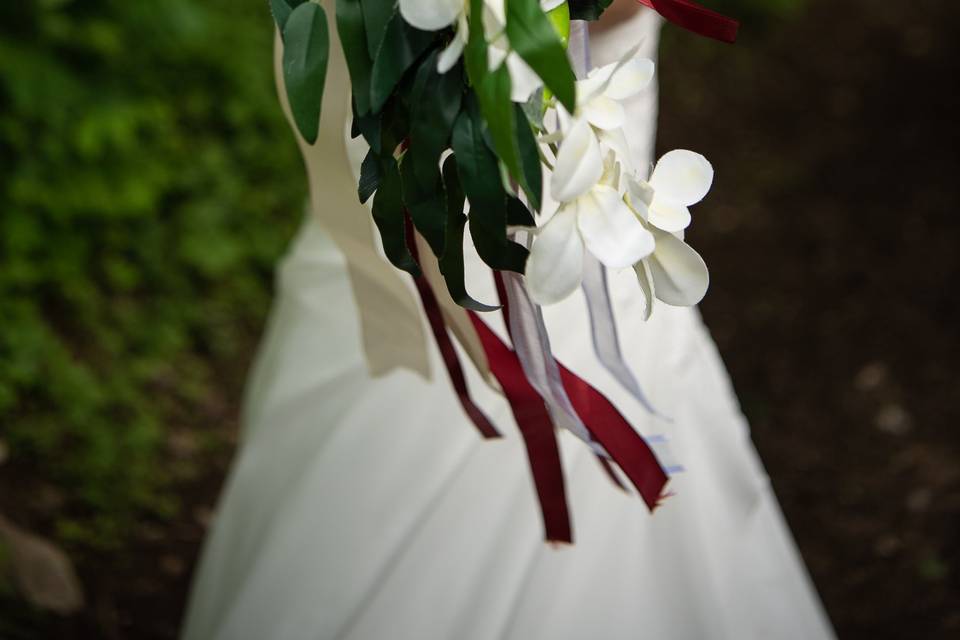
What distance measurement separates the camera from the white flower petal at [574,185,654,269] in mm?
632

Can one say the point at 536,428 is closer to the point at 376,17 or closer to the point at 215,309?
the point at 376,17

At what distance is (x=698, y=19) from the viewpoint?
0.83m

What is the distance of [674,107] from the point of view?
331cm

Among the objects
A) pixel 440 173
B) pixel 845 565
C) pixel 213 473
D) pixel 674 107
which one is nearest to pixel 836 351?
pixel 845 565

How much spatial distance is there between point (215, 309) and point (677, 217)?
2.14 m

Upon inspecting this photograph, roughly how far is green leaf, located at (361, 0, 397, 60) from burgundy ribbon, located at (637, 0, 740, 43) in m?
0.27

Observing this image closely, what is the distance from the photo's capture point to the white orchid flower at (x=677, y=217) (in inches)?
27.1

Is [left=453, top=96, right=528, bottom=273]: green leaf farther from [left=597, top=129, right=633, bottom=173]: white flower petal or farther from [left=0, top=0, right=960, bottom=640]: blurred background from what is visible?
[left=0, top=0, right=960, bottom=640]: blurred background

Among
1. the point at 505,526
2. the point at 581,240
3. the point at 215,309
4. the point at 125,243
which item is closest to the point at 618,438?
the point at 505,526

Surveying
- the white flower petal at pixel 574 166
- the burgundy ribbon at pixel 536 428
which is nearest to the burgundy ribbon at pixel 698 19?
the white flower petal at pixel 574 166

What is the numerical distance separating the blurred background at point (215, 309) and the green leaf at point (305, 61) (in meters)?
1.68

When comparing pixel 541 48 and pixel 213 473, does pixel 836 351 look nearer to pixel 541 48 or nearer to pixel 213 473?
pixel 213 473

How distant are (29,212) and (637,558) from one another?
1.99m

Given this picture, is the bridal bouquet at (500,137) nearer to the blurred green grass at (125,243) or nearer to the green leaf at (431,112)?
the green leaf at (431,112)
